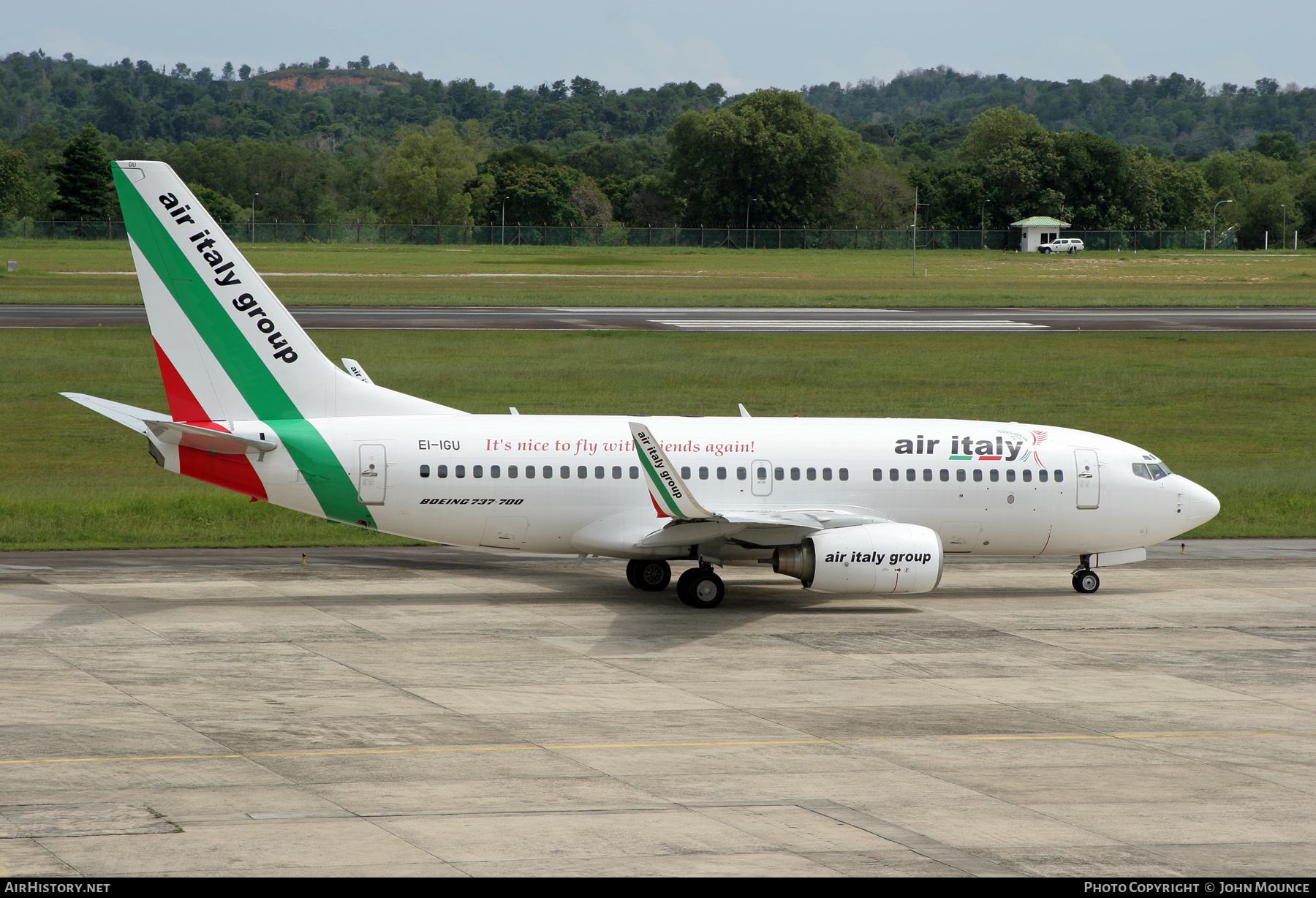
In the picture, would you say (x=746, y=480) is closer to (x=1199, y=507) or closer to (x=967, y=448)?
(x=967, y=448)

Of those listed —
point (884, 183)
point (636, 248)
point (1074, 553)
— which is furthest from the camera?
point (884, 183)

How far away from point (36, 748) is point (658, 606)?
14489 millimetres

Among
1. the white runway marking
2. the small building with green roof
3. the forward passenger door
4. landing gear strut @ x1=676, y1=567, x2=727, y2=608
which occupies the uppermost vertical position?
the small building with green roof

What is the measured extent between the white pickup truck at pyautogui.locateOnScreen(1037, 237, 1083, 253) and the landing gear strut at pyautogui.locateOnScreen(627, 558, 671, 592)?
488 feet

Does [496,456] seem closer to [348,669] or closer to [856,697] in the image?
[348,669]

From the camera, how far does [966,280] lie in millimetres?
127312

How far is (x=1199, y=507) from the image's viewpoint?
111ft

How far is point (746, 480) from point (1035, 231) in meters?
150

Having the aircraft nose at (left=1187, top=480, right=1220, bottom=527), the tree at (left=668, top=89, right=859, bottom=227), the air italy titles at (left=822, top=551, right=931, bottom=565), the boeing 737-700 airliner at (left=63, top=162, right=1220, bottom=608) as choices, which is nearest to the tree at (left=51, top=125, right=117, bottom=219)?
the tree at (left=668, top=89, right=859, bottom=227)

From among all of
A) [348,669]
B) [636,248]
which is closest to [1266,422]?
[348,669]

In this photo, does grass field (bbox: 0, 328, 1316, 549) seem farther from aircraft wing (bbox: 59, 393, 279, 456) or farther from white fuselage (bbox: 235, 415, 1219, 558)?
white fuselage (bbox: 235, 415, 1219, 558)

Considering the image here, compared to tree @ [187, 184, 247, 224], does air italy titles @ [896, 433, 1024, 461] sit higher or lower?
lower

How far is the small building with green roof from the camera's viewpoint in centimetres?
17238

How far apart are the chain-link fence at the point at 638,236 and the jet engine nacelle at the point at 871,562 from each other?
145 m
